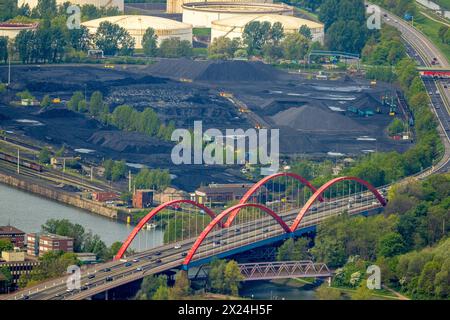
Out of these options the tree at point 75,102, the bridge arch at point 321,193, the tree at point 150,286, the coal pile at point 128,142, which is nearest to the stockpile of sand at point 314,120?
the coal pile at point 128,142

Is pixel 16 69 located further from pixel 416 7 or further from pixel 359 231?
pixel 359 231

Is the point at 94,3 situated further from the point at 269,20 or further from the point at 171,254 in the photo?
the point at 171,254

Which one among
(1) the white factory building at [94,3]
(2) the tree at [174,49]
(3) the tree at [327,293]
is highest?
(1) the white factory building at [94,3]

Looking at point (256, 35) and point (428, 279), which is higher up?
point (256, 35)

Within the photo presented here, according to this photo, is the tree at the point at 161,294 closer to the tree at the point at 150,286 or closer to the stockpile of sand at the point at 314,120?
the tree at the point at 150,286

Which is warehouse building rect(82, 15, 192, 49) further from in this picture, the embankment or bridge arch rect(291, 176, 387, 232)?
bridge arch rect(291, 176, 387, 232)

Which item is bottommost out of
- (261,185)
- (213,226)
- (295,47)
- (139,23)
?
(261,185)

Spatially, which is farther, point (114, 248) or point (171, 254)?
point (114, 248)

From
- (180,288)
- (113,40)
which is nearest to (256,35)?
(113,40)

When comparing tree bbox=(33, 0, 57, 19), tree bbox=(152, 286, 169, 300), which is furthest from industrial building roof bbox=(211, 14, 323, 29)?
tree bbox=(152, 286, 169, 300)
